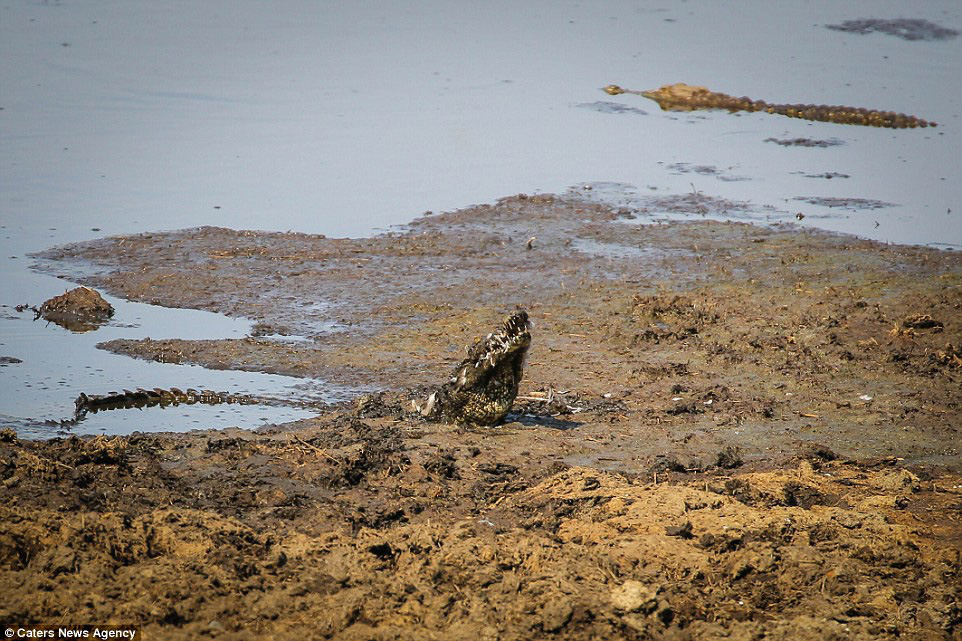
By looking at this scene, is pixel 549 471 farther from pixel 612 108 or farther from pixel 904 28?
pixel 904 28

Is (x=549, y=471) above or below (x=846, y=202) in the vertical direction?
below

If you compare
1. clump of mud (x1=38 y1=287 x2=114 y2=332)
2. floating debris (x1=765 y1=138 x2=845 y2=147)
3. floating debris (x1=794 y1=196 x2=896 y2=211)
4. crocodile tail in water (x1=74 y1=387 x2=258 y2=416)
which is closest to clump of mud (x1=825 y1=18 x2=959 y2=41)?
floating debris (x1=765 y1=138 x2=845 y2=147)

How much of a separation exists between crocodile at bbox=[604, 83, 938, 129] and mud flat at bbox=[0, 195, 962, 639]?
6555 mm

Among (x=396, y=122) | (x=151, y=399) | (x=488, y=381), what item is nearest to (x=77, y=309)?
(x=151, y=399)

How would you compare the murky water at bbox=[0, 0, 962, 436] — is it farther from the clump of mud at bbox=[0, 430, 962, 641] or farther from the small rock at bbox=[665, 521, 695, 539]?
the small rock at bbox=[665, 521, 695, 539]

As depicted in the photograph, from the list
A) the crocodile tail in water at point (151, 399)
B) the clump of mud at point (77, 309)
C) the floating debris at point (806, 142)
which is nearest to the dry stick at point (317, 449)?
the crocodile tail in water at point (151, 399)

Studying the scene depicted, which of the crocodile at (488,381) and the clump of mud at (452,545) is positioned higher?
the crocodile at (488,381)

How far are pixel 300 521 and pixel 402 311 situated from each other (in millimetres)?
5045

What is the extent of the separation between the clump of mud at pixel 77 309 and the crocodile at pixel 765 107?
37.5 feet

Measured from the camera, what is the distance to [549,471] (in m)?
6.50

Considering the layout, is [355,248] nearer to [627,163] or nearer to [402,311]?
[402,311]

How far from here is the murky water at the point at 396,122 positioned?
1335 cm

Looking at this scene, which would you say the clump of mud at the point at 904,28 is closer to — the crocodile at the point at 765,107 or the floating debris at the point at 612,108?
the crocodile at the point at 765,107

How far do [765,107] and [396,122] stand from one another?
6152mm
